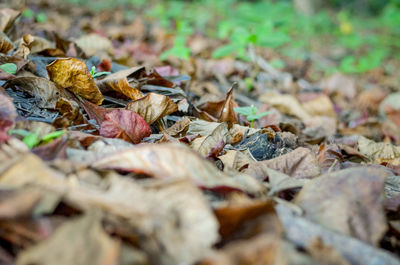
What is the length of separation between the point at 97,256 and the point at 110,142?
0.47 m

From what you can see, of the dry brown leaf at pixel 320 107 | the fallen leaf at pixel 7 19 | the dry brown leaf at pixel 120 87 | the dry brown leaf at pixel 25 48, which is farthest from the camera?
the dry brown leaf at pixel 320 107

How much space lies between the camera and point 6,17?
6.34ft

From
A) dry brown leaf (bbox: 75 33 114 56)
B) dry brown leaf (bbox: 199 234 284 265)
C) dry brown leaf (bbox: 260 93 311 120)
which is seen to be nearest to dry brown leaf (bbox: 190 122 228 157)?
dry brown leaf (bbox: 199 234 284 265)

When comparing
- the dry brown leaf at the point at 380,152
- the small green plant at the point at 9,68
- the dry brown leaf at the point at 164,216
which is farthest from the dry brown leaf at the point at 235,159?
the small green plant at the point at 9,68

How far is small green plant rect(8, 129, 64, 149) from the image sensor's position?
35.0 inches

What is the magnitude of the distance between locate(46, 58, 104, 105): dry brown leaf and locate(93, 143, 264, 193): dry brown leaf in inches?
20.3

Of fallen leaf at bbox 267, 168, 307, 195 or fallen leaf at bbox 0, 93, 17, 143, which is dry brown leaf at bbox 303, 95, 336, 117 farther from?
fallen leaf at bbox 0, 93, 17, 143

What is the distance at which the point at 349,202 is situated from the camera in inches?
33.9

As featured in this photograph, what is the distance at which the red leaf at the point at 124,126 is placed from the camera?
1132 millimetres

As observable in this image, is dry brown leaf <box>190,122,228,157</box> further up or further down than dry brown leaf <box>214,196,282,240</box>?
further down

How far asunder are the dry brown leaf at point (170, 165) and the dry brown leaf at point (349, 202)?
14cm

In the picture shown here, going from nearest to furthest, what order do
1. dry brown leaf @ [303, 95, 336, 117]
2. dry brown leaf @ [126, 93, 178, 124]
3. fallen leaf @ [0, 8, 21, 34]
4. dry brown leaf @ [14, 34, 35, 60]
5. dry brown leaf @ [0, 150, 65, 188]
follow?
dry brown leaf @ [0, 150, 65, 188] → dry brown leaf @ [126, 93, 178, 124] → dry brown leaf @ [14, 34, 35, 60] → fallen leaf @ [0, 8, 21, 34] → dry brown leaf @ [303, 95, 336, 117]

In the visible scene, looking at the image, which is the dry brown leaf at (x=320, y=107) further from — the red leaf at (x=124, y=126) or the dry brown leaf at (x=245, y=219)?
the dry brown leaf at (x=245, y=219)

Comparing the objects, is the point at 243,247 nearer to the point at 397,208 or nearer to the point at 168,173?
the point at 168,173
